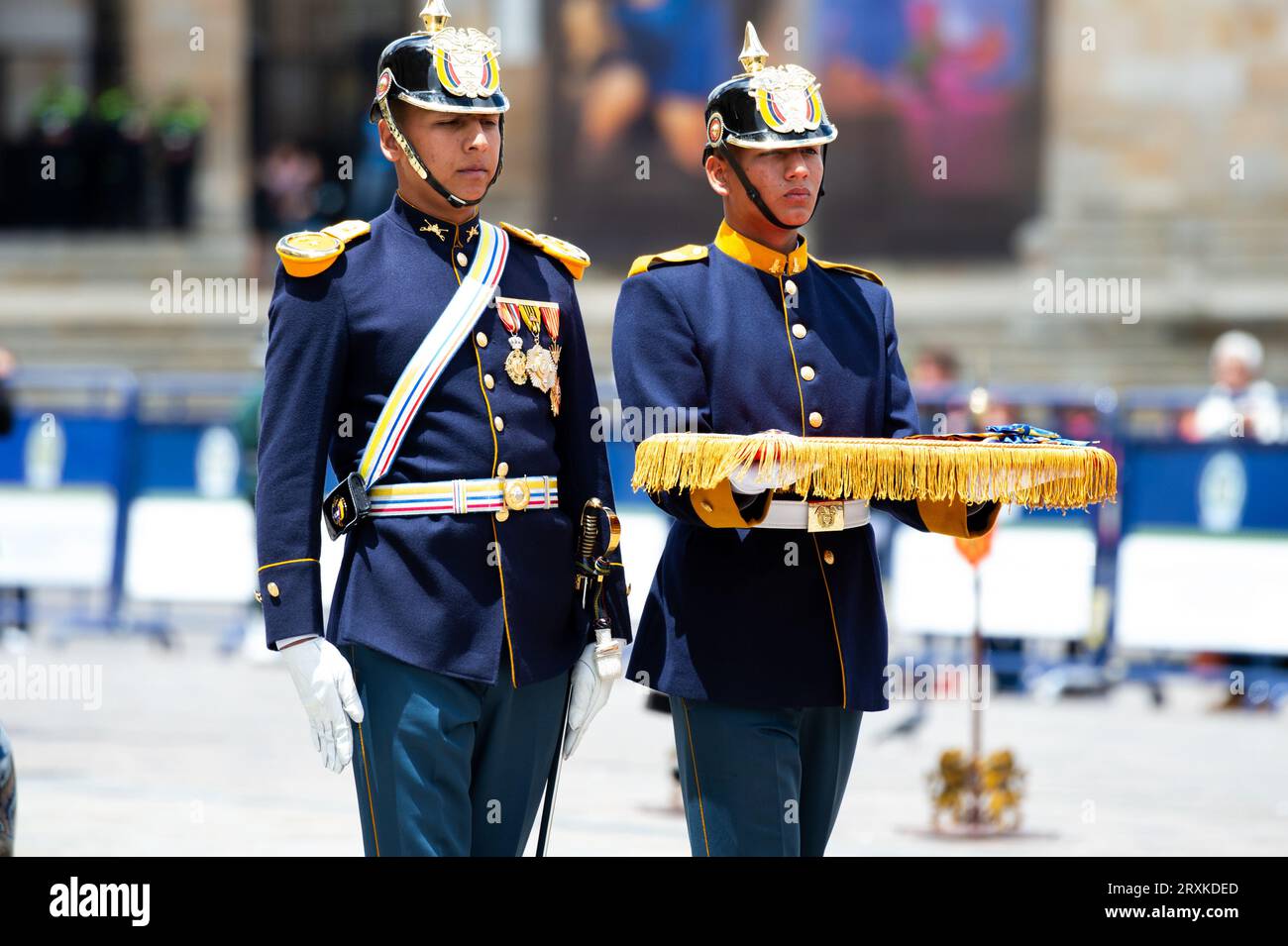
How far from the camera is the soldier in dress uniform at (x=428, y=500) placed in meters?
4.29

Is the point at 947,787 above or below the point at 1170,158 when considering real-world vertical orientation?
below

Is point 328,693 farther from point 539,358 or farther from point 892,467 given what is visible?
point 892,467

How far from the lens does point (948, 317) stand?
20328 mm

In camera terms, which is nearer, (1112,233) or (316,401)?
(316,401)

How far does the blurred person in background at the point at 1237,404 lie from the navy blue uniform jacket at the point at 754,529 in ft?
21.7

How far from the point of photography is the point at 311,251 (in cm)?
434

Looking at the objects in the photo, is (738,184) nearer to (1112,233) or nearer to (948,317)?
(948,317)

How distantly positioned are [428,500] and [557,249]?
0.68 m

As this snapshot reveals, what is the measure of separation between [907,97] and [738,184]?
2037cm

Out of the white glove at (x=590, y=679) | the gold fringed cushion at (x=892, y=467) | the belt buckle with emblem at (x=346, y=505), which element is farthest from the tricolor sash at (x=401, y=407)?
the white glove at (x=590, y=679)

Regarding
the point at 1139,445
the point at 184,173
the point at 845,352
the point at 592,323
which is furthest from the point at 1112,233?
the point at 845,352

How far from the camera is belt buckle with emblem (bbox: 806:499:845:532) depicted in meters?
4.45

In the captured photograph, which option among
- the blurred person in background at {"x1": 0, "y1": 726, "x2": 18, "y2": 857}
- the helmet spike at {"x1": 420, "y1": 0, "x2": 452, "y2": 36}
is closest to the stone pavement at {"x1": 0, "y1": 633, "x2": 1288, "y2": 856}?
the blurred person in background at {"x1": 0, "y1": 726, "x2": 18, "y2": 857}

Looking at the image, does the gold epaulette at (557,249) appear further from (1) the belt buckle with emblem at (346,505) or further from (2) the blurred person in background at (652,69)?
(2) the blurred person in background at (652,69)
